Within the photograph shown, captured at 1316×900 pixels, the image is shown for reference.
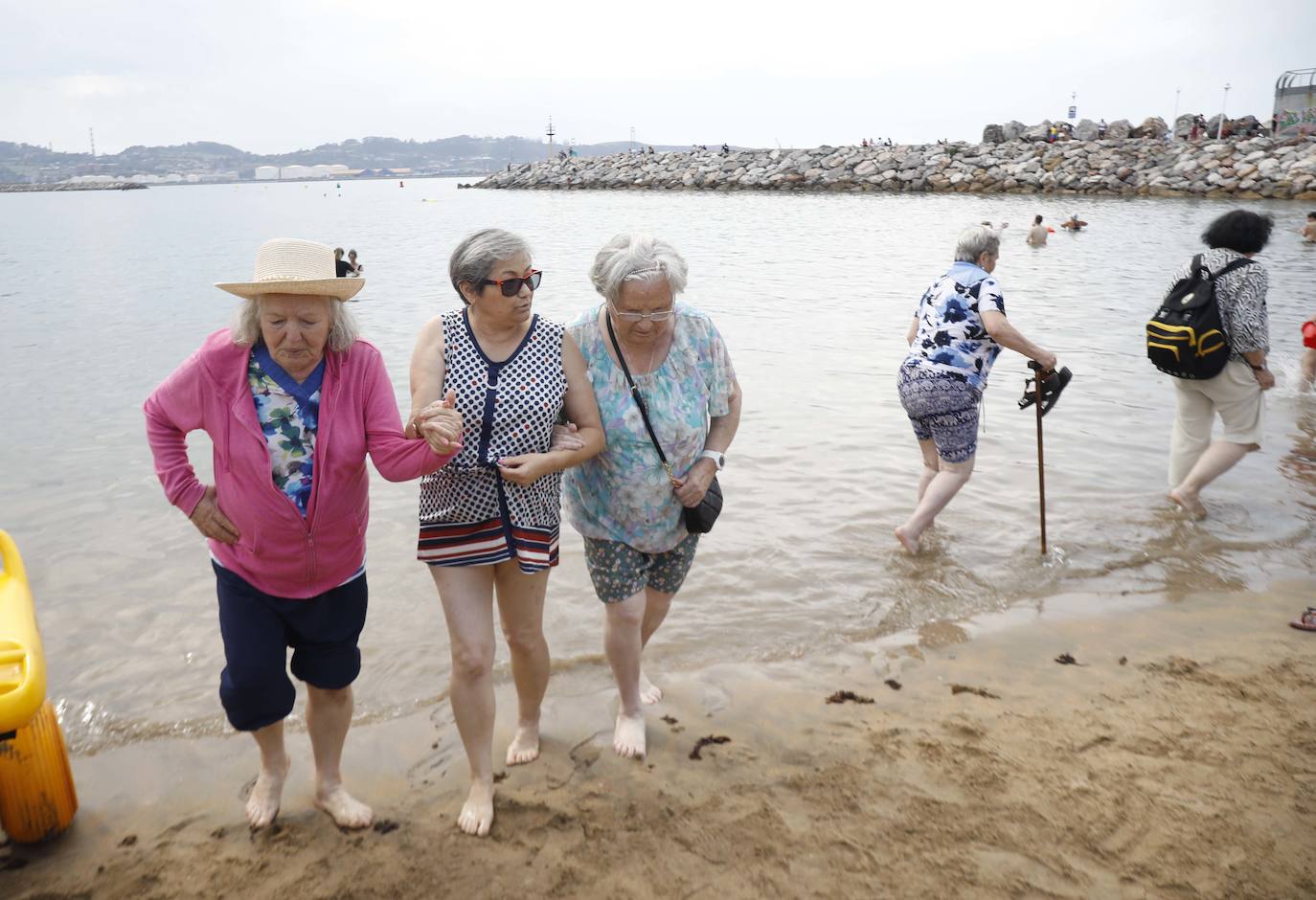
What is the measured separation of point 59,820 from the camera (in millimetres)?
3303

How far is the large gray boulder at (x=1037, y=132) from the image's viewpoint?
173 ft

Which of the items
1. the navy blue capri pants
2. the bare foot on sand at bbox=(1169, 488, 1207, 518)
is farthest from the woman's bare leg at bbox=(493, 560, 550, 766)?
the bare foot on sand at bbox=(1169, 488, 1207, 518)

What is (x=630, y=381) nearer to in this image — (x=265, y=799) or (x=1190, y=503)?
(x=265, y=799)

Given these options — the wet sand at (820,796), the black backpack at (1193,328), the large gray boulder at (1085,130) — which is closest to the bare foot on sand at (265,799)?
the wet sand at (820,796)

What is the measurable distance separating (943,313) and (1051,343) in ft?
27.3

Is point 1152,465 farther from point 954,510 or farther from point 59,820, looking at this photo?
point 59,820

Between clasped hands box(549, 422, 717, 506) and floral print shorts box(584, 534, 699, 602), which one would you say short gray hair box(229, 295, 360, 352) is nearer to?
floral print shorts box(584, 534, 699, 602)

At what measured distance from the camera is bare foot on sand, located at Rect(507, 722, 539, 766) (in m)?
3.81

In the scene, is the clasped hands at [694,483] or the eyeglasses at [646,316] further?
the clasped hands at [694,483]

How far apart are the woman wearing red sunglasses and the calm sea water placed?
59.5 inches

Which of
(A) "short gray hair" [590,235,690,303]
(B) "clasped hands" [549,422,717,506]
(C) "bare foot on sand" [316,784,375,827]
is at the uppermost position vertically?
(A) "short gray hair" [590,235,690,303]

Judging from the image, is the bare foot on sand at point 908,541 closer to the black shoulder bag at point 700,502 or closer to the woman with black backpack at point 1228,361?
the woman with black backpack at point 1228,361

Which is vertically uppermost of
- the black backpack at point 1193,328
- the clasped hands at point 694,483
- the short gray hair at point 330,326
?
the short gray hair at point 330,326

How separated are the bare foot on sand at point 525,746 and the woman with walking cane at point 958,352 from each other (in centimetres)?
308
